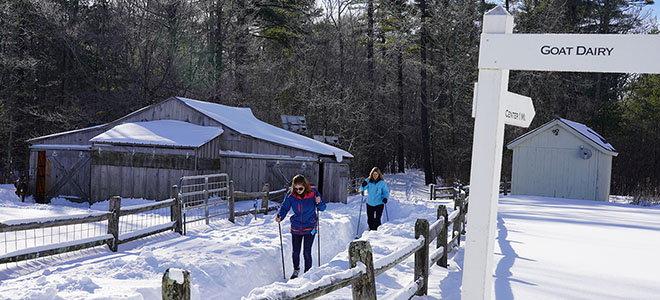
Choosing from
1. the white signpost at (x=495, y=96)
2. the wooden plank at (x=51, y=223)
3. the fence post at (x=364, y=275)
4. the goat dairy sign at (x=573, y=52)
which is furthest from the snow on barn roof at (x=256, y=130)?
the goat dairy sign at (x=573, y=52)

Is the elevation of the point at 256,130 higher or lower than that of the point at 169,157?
higher

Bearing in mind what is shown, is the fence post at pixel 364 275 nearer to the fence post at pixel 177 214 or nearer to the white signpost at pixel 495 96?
the white signpost at pixel 495 96

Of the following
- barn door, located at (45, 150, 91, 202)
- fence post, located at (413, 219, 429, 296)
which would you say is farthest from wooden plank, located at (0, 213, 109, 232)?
barn door, located at (45, 150, 91, 202)

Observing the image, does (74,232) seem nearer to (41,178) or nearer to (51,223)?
(51,223)

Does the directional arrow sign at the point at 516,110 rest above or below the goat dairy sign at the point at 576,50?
below

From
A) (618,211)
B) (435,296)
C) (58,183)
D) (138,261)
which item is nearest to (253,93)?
(58,183)

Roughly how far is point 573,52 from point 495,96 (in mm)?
548

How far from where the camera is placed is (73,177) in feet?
63.1

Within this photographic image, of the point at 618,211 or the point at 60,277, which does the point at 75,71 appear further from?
the point at 618,211

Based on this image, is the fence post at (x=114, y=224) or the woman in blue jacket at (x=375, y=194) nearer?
the fence post at (x=114, y=224)

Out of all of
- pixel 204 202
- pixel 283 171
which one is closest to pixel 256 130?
pixel 283 171

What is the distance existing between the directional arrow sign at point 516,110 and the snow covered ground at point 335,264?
74.4 inches

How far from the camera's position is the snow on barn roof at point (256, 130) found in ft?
65.0

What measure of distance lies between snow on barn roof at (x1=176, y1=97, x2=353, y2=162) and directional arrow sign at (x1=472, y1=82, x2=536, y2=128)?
52.8ft
